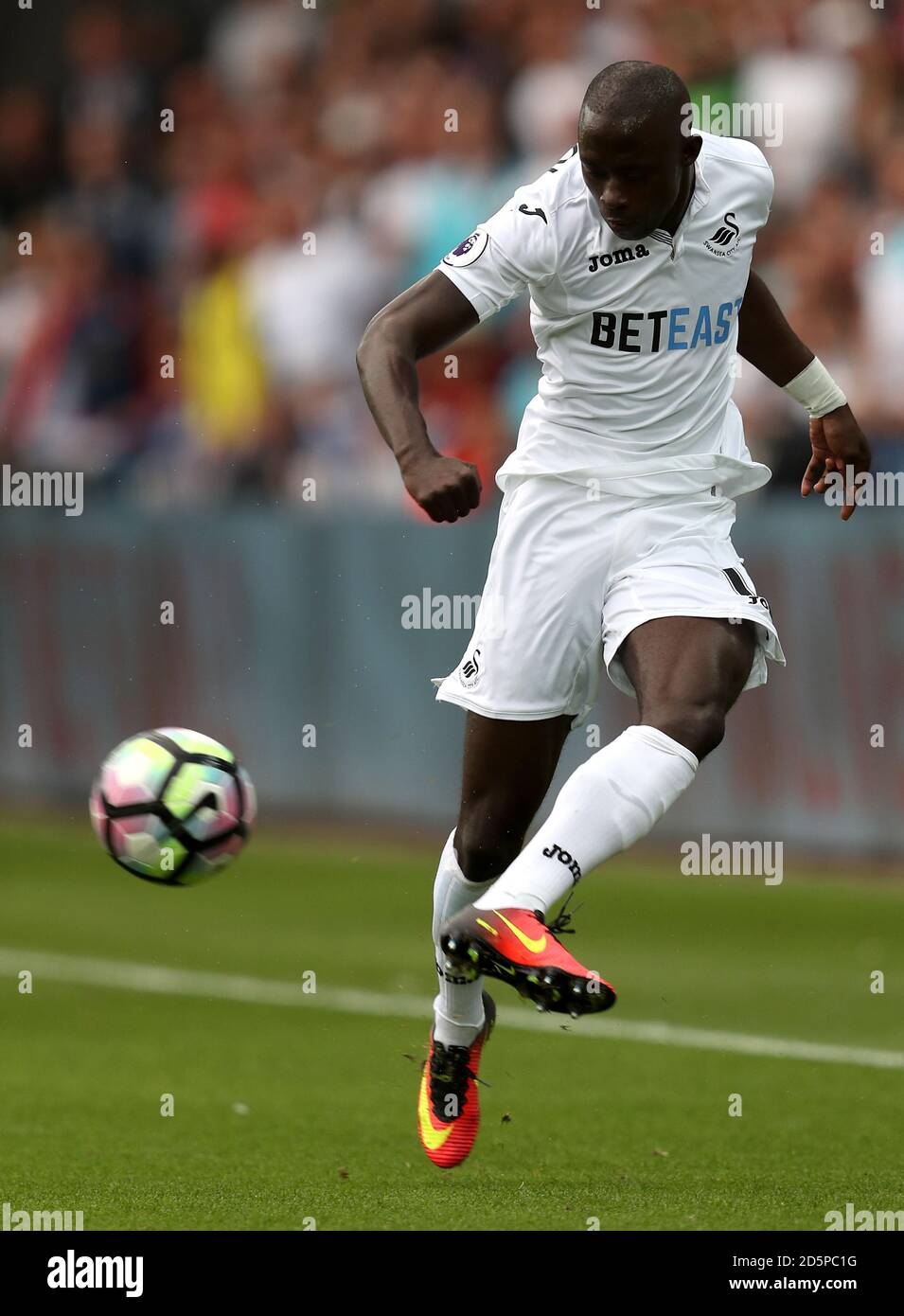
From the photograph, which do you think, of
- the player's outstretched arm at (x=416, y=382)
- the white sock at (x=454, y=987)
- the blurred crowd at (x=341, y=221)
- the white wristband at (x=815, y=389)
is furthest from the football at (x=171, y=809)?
the blurred crowd at (x=341, y=221)

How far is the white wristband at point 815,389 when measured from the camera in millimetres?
7066

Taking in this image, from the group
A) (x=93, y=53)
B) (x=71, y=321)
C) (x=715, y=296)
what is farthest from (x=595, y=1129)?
(x=93, y=53)

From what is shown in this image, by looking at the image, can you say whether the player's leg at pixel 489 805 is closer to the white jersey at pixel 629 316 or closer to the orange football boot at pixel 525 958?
Result: the white jersey at pixel 629 316

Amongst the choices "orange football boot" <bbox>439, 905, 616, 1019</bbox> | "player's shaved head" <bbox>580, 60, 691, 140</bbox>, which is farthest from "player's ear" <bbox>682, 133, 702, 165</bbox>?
"orange football boot" <bbox>439, 905, 616, 1019</bbox>

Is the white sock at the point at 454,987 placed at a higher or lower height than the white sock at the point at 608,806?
lower

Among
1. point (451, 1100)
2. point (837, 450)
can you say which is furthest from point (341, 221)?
point (451, 1100)

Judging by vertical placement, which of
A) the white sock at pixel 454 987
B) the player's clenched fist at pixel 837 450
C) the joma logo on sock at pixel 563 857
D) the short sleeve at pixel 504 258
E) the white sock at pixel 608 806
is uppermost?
the short sleeve at pixel 504 258

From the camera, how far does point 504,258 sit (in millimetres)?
6137

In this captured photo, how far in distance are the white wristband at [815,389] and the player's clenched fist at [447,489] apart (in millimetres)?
1822

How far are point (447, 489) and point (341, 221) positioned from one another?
9.57 m

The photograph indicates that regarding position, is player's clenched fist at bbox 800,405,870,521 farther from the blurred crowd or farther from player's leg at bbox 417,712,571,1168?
the blurred crowd

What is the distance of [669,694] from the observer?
233 inches

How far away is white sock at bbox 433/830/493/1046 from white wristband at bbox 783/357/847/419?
1630mm
